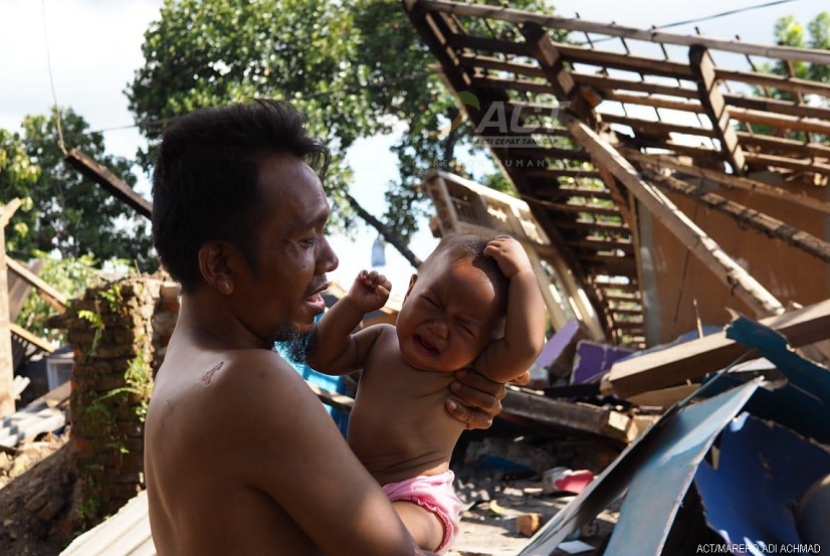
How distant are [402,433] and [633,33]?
595 cm

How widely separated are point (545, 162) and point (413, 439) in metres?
8.50

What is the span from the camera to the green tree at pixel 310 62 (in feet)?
57.9

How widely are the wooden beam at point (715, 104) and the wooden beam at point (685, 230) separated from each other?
0.94 meters

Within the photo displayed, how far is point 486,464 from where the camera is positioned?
719 centimetres

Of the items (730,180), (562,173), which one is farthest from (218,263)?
(562,173)

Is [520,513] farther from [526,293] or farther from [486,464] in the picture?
[526,293]

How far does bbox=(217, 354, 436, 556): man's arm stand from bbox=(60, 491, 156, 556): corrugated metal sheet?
297 cm

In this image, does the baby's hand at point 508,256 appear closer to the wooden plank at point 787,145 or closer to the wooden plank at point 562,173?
the wooden plank at point 787,145

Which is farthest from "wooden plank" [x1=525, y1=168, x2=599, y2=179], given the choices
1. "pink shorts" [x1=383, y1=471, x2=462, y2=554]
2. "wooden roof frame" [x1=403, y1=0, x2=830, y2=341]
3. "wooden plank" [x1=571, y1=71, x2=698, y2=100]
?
"pink shorts" [x1=383, y1=471, x2=462, y2=554]

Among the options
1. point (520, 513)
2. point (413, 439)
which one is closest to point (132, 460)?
point (520, 513)

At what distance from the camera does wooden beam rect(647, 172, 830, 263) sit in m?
6.18

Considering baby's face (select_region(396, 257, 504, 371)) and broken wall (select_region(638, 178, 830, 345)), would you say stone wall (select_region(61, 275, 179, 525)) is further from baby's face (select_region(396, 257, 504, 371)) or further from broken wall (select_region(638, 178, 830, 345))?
broken wall (select_region(638, 178, 830, 345))

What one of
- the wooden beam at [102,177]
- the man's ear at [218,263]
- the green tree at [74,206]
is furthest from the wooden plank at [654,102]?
the green tree at [74,206]
